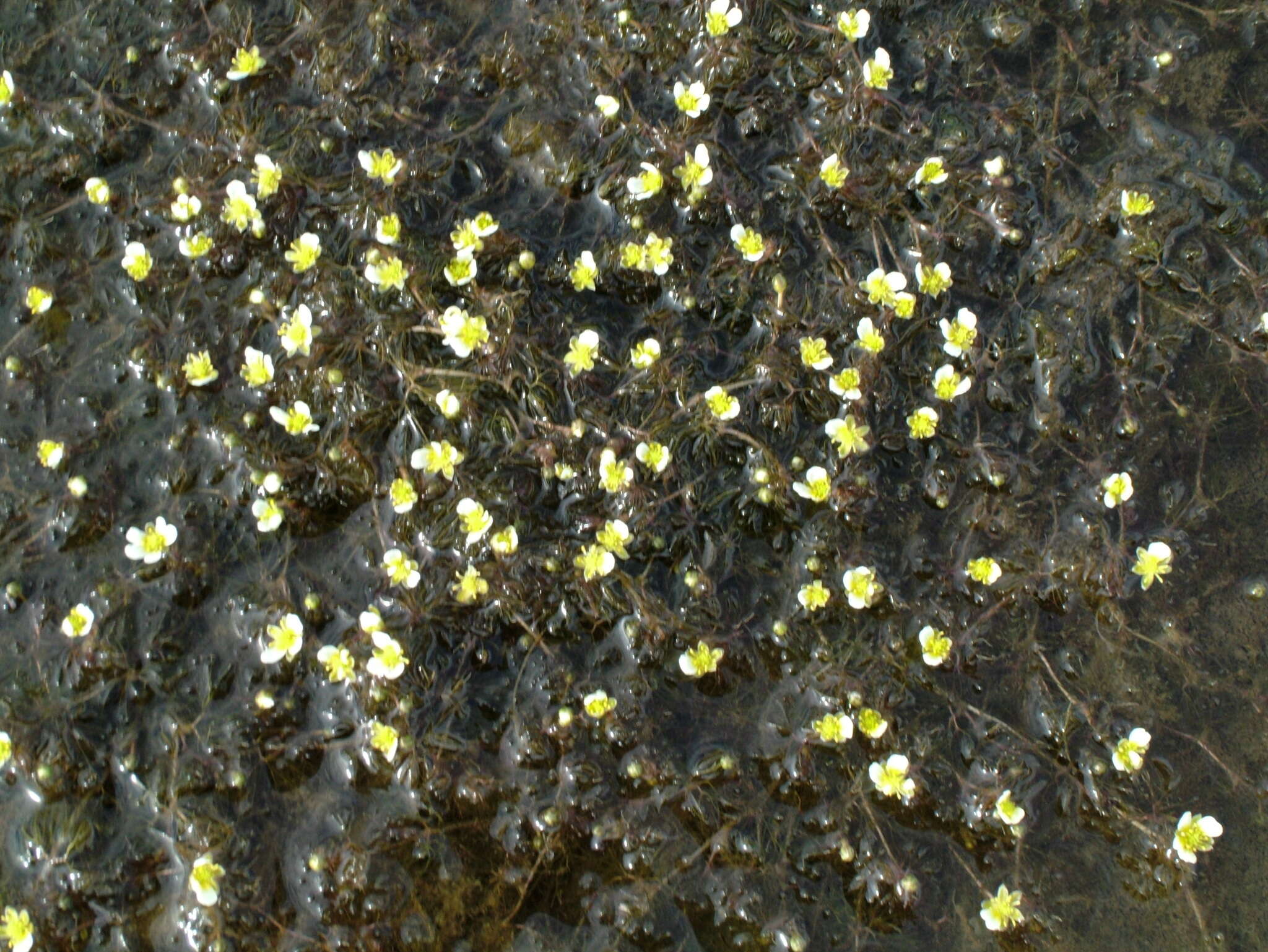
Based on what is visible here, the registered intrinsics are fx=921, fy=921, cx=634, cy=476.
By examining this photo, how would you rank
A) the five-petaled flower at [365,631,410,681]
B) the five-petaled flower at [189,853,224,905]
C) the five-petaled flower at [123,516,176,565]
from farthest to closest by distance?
1. the five-petaled flower at [123,516,176,565]
2. the five-petaled flower at [365,631,410,681]
3. the five-petaled flower at [189,853,224,905]

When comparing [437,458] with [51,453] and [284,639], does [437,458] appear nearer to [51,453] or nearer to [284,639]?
[284,639]

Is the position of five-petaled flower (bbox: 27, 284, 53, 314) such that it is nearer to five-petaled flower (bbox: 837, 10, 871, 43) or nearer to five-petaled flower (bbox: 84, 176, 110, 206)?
five-petaled flower (bbox: 84, 176, 110, 206)

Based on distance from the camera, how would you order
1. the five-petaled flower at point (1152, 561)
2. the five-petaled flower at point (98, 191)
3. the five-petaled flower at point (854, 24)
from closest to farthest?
the five-petaled flower at point (1152, 561)
the five-petaled flower at point (98, 191)
the five-petaled flower at point (854, 24)

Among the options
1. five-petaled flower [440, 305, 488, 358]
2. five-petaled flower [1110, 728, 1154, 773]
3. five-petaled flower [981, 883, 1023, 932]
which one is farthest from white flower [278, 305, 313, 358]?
five-petaled flower [1110, 728, 1154, 773]

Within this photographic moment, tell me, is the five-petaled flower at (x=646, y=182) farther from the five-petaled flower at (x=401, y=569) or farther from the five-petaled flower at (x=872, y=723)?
the five-petaled flower at (x=872, y=723)

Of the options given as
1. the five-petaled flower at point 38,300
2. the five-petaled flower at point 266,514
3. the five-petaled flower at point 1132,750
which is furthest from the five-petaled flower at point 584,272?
the five-petaled flower at point 1132,750

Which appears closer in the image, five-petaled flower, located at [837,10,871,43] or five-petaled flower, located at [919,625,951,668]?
five-petaled flower, located at [919,625,951,668]
